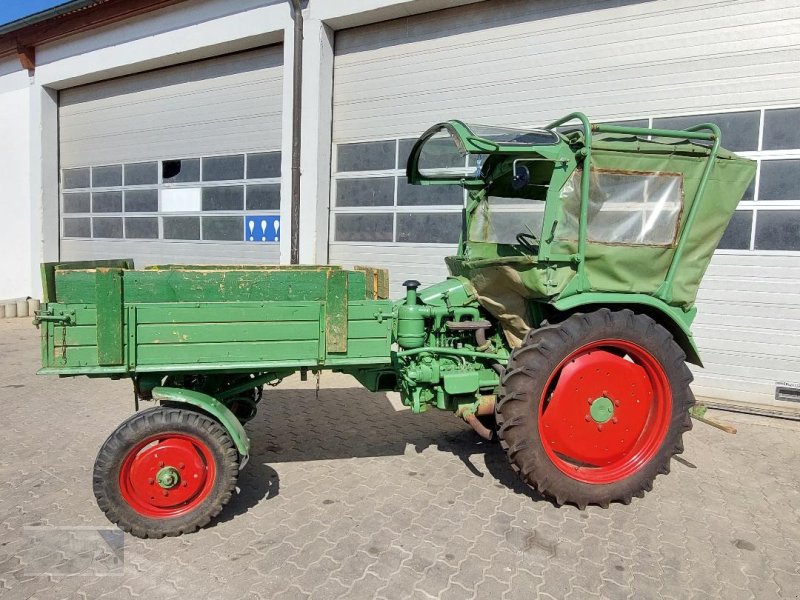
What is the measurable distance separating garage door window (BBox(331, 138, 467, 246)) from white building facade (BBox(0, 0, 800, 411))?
2 centimetres

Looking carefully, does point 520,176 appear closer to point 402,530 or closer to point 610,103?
point 402,530

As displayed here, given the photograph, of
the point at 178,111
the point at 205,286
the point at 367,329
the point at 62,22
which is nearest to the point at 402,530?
the point at 367,329

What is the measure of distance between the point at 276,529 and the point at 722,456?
3714mm

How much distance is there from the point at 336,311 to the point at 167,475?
4.30 feet

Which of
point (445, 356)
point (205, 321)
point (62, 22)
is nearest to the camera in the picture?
point (205, 321)

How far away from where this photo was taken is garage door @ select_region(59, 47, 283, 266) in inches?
360

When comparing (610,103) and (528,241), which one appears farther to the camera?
(610,103)

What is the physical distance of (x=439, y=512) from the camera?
3432 mm

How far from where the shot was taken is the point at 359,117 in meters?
8.20

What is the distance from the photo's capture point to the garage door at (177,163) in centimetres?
913

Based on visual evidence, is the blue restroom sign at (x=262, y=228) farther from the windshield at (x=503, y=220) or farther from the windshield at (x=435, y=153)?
the windshield at (x=503, y=220)

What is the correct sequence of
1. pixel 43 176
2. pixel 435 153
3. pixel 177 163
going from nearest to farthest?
pixel 435 153 → pixel 177 163 → pixel 43 176

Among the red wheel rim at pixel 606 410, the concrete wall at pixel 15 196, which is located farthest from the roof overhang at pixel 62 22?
the red wheel rim at pixel 606 410

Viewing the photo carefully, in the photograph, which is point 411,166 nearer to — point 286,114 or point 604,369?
point 604,369
